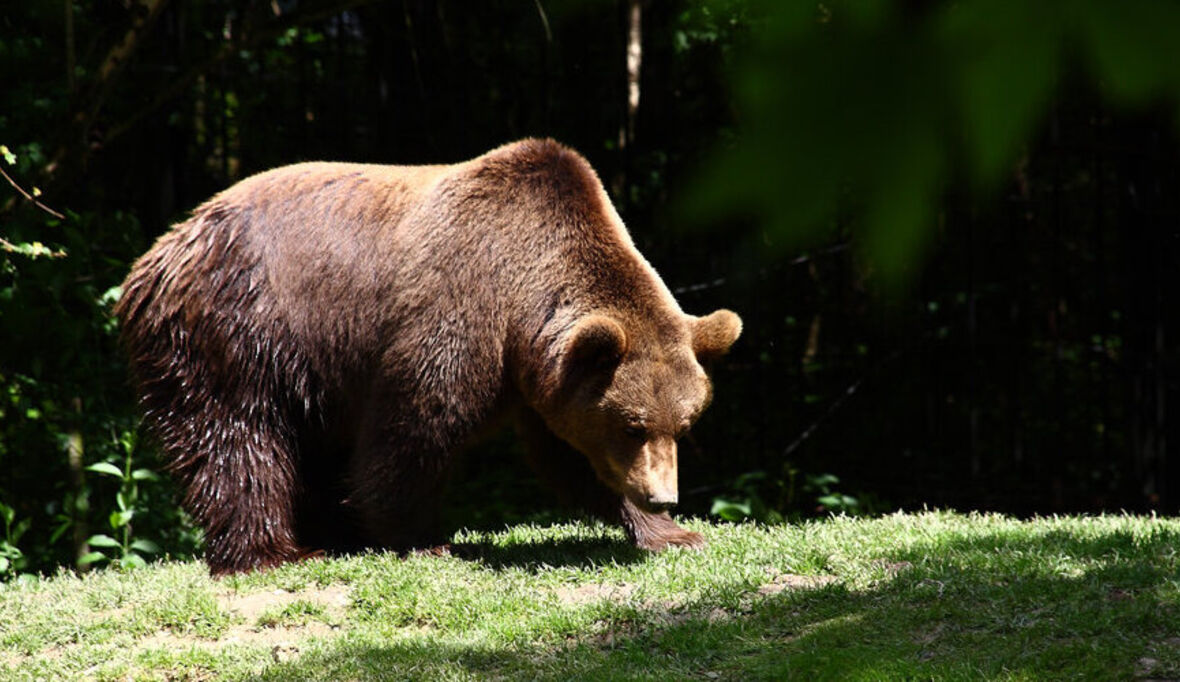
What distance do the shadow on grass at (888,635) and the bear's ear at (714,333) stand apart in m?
1.08

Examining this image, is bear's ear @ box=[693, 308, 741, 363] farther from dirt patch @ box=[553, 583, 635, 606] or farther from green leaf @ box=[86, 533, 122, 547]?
green leaf @ box=[86, 533, 122, 547]

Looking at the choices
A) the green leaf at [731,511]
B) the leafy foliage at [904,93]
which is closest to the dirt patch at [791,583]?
the green leaf at [731,511]

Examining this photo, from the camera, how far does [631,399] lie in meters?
5.05

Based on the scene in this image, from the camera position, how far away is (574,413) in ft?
16.8

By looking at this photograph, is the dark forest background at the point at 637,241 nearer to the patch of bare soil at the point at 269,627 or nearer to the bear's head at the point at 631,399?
the bear's head at the point at 631,399

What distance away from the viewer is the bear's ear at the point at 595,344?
16.2 feet

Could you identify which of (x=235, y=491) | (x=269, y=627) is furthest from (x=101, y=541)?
(x=269, y=627)

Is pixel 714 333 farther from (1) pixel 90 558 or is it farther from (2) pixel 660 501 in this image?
(1) pixel 90 558

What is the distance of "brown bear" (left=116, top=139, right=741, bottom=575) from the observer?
512cm

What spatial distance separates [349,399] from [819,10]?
493 centimetres

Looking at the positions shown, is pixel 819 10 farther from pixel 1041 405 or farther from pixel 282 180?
pixel 1041 405

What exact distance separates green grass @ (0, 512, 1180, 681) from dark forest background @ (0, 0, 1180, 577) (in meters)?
1.18

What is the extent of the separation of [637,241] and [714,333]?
2212 mm

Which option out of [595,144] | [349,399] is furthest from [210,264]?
[595,144]
